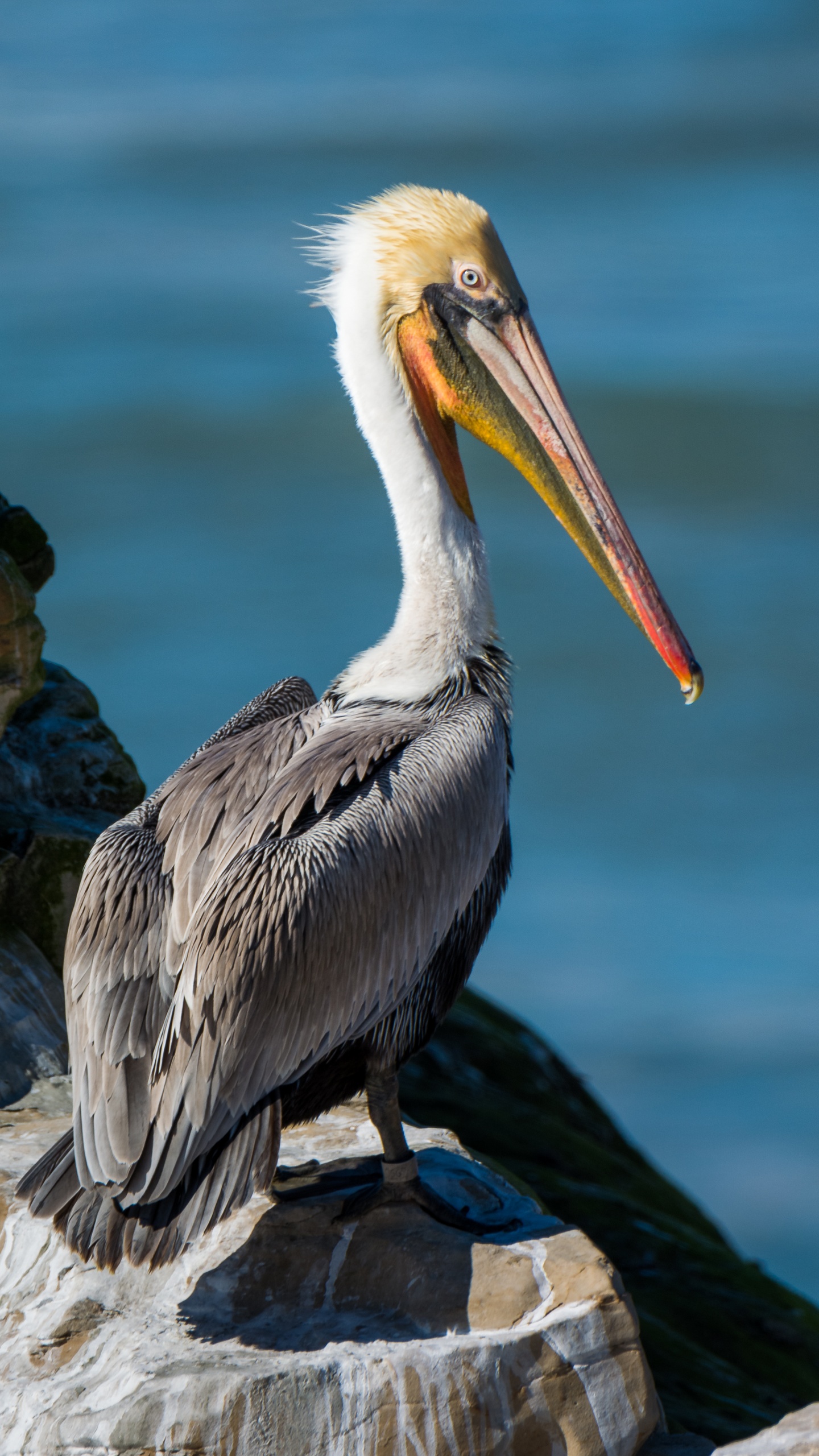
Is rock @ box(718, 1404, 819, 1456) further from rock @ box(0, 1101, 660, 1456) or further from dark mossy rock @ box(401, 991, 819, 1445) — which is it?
dark mossy rock @ box(401, 991, 819, 1445)

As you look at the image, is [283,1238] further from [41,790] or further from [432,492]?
[41,790]

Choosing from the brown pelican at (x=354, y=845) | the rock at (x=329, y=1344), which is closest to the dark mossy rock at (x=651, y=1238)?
the rock at (x=329, y=1344)

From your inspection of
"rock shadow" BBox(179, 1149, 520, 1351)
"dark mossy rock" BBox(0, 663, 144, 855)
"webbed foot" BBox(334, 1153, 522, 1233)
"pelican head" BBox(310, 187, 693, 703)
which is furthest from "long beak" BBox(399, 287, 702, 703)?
"dark mossy rock" BBox(0, 663, 144, 855)

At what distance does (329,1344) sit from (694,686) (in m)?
1.94

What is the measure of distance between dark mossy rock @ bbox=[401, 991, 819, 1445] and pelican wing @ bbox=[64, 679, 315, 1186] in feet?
8.37

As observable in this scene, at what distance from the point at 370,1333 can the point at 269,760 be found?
1.48m

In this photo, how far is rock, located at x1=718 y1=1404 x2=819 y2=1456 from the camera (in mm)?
3609

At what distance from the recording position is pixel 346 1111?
4.96 metres

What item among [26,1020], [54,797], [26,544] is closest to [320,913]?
[26,1020]

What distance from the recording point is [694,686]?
4.36 m

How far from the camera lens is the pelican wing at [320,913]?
3691 millimetres

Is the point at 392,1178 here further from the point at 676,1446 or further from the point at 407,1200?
the point at 676,1446

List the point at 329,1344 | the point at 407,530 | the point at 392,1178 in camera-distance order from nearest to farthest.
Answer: the point at 329,1344 → the point at 392,1178 → the point at 407,530

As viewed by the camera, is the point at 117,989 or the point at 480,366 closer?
the point at 117,989
